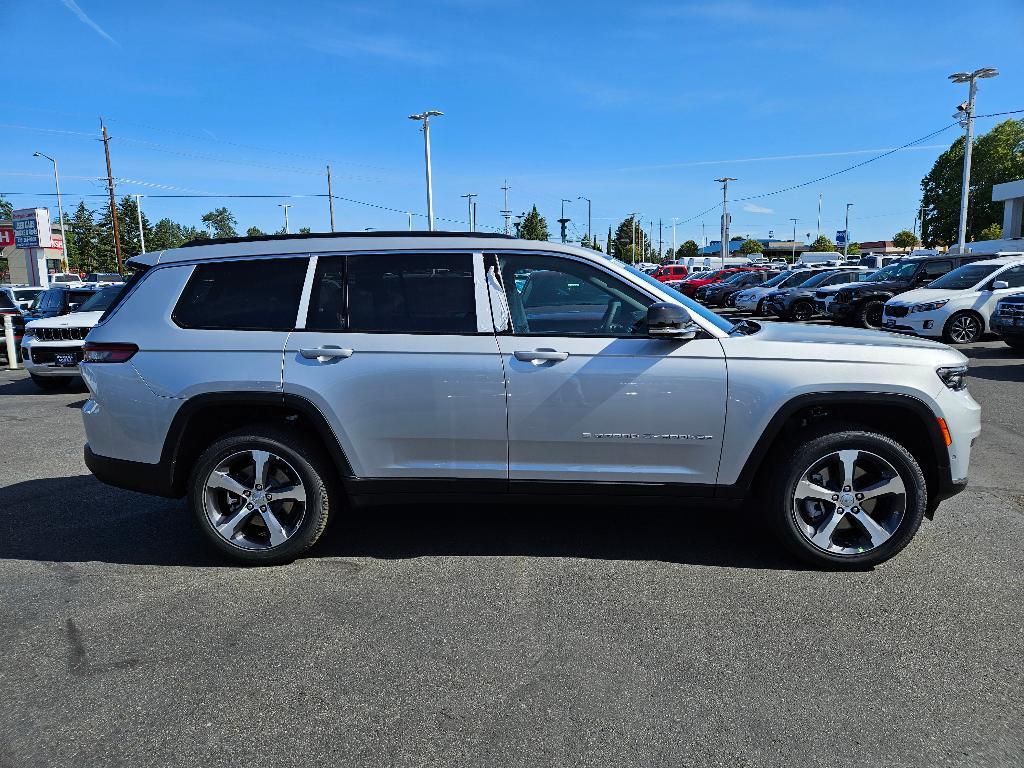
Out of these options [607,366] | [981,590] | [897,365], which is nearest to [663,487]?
[607,366]

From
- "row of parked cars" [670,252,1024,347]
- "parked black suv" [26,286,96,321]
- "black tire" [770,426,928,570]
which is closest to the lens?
"black tire" [770,426,928,570]

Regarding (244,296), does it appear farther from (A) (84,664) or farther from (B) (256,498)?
(A) (84,664)

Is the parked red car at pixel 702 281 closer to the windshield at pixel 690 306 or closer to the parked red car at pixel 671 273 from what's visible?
the parked red car at pixel 671 273

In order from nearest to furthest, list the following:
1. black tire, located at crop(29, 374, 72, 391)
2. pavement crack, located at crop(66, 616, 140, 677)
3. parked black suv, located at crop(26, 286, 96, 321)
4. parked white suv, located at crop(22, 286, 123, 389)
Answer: pavement crack, located at crop(66, 616, 140, 677), parked white suv, located at crop(22, 286, 123, 389), black tire, located at crop(29, 374, 72, 391), parked black suv, located at crop(26, 286, 96, 321)

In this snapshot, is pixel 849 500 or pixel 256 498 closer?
pixel 849 500

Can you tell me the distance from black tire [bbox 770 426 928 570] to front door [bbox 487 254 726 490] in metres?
0.40

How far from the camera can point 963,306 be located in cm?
1402

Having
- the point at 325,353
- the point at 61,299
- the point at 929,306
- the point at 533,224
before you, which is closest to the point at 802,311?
the point at 929,306

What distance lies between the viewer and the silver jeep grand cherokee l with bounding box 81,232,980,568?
3984mm

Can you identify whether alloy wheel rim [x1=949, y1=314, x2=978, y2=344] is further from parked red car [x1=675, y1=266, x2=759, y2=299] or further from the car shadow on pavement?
parked red car [x1=675, y1=266, x2=759, y2=299]

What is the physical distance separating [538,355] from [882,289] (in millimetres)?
16311

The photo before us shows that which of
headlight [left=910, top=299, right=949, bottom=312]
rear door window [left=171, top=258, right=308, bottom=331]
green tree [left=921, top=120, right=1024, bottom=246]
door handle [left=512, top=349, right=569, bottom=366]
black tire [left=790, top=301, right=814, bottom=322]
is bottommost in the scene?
black tire [left=790, top=301, right=814, bottom=322]

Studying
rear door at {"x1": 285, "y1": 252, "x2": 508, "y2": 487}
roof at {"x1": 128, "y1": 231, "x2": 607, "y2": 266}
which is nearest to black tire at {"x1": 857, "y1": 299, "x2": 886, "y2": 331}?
roof at {"x1": 128, "y1": 231, "x2": 607, "y2": 266}

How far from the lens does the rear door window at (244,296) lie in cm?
428
